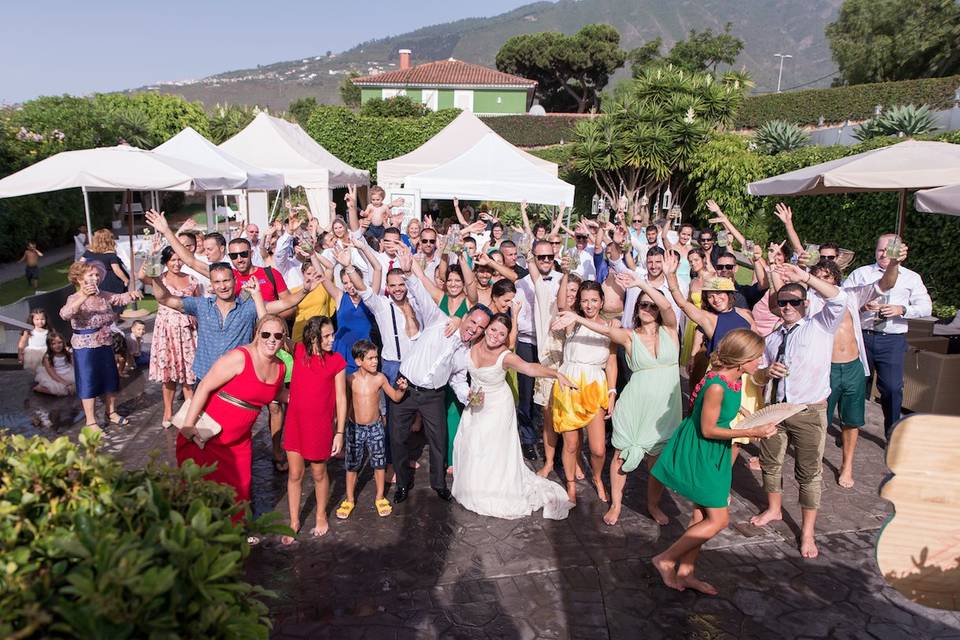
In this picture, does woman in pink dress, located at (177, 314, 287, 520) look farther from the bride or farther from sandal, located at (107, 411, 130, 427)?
sandal, located at (107, 411, 130, 427)

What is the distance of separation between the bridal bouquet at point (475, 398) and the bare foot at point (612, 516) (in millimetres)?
1277

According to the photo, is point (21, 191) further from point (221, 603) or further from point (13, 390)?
point (221, 603)

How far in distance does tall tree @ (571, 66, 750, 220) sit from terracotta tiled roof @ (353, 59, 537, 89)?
35.0 m

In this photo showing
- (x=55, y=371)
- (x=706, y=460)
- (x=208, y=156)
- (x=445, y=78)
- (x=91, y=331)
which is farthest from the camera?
(x=445, y=78)

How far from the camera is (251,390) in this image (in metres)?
4.14

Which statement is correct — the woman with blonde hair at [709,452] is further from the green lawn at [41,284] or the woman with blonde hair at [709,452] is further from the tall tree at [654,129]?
the tall tree at [654,129]

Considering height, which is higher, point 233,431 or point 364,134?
point 364,134

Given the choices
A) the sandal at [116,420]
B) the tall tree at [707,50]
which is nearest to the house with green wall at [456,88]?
the tall tree at [707,50]

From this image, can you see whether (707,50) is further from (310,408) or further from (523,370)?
(310,408)

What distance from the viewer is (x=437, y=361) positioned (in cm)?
509

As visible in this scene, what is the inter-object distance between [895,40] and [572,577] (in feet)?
182

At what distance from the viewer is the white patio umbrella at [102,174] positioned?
9.52 m

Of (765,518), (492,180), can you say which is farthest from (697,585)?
(492,180)

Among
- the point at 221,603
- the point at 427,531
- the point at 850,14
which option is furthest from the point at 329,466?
the point at 850,14
